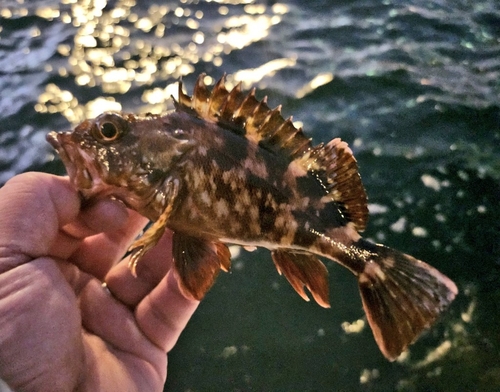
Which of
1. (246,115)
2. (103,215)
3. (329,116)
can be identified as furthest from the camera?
(329,116)

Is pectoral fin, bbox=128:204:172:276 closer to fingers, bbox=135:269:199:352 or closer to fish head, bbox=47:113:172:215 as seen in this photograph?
fish head, bbox=47:113:172:215

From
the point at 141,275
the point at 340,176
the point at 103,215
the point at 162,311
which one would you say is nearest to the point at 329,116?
the point at 340,176

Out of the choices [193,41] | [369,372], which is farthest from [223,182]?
→ [193,41]

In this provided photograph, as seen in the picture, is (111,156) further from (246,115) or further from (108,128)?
(246,115)

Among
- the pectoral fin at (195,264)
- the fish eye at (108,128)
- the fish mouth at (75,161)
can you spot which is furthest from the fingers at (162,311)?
the fish eye at (108,128)

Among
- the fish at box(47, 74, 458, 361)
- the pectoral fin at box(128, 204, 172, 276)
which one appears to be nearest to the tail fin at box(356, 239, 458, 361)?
the fish at box(47, 74, 458, 361)

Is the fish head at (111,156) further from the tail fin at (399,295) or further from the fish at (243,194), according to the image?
the tail fin at (399,295)
